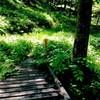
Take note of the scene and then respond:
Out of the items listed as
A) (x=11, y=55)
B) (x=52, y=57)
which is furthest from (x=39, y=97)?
(x=11, y=55)

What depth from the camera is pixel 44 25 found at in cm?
2538

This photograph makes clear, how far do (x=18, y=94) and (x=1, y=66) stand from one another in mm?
2589

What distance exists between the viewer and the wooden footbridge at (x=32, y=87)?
29.2ft

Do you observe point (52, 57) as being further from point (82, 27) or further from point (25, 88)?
point (25, 88)

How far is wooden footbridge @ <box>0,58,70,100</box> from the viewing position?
8.91 m

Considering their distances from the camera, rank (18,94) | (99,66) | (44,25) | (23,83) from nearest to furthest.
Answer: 1. (18,94)
2. (23,83)
3. (99,66)
4. (44,25)

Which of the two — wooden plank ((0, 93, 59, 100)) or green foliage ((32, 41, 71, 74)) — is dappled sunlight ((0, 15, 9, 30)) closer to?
green foliage ((32, 41, 71, 74))

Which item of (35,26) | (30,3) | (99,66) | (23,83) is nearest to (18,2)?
(30,3)

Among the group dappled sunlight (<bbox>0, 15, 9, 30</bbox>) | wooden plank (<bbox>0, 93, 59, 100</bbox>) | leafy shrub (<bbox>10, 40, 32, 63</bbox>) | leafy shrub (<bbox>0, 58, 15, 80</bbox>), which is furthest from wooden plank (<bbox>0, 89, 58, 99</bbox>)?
dappled sunlight (<bbox>0, 15, 9, 30</bbox>)

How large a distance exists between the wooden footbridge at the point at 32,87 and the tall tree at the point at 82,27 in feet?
5.41

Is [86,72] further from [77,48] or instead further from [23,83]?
[23,83]

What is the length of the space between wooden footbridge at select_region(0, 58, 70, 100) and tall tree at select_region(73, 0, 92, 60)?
1650 mm

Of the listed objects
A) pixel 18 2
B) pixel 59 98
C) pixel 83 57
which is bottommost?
pixel 59 98

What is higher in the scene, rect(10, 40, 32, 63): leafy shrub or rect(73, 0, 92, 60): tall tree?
rect(73, 0, 92, 60): tall tree
